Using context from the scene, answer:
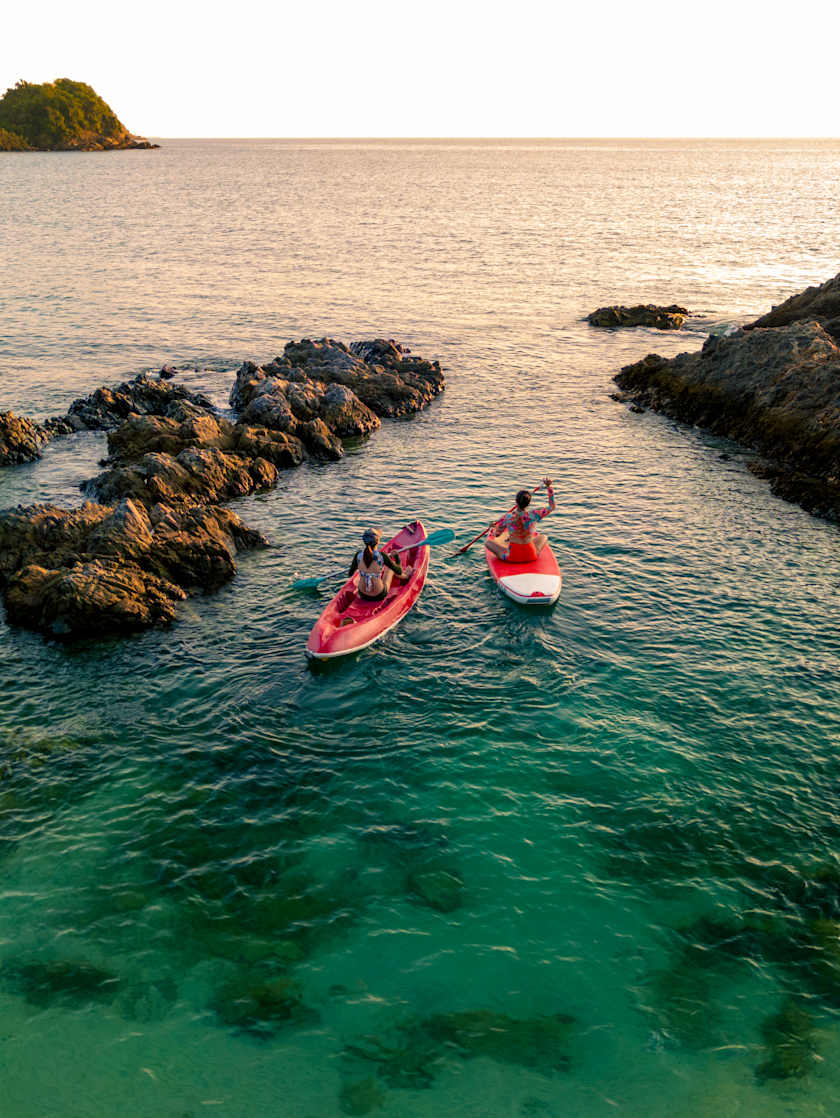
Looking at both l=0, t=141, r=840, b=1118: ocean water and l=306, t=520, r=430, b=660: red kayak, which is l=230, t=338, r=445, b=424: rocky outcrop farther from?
l=306, t=520, r=430, b=660: red kayak

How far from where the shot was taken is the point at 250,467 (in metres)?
26.4

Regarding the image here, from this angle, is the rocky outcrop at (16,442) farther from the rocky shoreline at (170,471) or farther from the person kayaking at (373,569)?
the person kayaking at (373,569)

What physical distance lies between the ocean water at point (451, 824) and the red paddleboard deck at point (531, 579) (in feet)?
1.71

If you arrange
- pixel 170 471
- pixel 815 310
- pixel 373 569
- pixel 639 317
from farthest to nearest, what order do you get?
pixel 639 317, pixel 815 310, pixel 170 471, pixel 373 569

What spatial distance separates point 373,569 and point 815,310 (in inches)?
1192

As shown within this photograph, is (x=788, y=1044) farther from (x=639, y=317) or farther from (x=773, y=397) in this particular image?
(x=639, y=317)

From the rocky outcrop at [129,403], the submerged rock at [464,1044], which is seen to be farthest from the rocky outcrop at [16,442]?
the submerged rock at [464,1044]

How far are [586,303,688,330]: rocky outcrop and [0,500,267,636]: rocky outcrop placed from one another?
34488mm

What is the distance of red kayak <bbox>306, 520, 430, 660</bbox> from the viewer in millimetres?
16297

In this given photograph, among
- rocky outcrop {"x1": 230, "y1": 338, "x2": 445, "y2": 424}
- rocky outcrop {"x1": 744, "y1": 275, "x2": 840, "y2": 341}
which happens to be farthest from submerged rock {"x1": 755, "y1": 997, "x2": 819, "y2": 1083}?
rocky outcrop {"x1": 744, "y1": 275, "x2": 840, "y2": 341}

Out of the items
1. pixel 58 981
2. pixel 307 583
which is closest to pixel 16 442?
pixel 307 583

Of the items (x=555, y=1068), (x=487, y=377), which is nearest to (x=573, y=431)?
(x=487, y=377)

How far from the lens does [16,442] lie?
27578 mm

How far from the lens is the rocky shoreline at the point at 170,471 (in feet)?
58.3
